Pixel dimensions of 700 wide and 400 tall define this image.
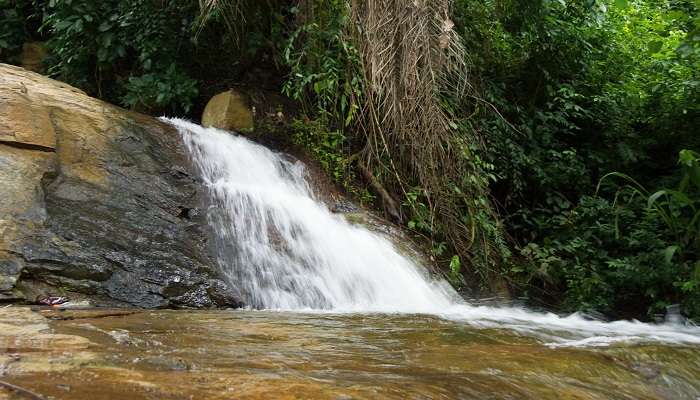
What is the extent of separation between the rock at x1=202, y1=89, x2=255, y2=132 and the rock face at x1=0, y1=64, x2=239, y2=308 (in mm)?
1173

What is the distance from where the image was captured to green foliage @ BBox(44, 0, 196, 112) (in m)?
5.90

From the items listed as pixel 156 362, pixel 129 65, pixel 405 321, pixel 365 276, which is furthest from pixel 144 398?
pixel 129 65

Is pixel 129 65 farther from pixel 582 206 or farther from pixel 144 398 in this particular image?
pixel 144 398

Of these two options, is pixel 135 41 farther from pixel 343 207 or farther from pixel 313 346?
pixel 313 346

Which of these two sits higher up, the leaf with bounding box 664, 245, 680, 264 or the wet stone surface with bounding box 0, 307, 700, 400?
the leaf with bounding box 664, 245, 680, 264

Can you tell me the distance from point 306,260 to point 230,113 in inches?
86.0

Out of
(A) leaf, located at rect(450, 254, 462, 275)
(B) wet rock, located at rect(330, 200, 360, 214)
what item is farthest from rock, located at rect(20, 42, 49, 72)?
(A) leaf, located at rect(450, 254, 462, 275)

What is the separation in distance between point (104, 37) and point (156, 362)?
538 centimetres

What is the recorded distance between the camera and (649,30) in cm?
714

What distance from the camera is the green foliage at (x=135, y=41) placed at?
590 centimetres

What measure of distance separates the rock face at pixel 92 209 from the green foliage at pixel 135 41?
1.41m

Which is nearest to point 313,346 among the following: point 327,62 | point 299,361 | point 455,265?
point 299,361

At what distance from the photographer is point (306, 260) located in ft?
13.4

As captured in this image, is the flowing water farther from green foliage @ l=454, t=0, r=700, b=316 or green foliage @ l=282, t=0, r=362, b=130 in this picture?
green foliage @ l=454, t=0, r=700, b=316
